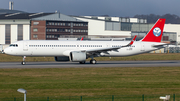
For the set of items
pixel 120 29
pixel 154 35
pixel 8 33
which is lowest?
pixel 154 35

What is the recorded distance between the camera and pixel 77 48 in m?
43.3

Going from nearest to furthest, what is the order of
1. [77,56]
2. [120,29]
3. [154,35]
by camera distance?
[77,56] → [154,35] → [120,29]

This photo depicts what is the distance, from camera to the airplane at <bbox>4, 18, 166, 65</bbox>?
41.2 metres

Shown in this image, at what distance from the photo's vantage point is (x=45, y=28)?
119 meters

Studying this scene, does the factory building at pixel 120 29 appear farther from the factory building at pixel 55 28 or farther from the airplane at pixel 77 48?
the airplane at pixel 77 48

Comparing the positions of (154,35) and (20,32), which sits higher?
(20,32)

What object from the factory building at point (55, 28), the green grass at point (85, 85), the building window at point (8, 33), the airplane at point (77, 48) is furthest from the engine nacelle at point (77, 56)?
the building window at point (8, 33)

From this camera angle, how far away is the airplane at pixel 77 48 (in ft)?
135

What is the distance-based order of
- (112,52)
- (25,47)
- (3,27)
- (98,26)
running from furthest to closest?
(98,26)
(3,27)
(112,52)
(25,47)

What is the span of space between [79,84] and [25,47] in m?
20.1

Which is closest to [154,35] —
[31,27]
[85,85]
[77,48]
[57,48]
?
[77,48]

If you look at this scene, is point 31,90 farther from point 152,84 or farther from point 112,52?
point 112,52

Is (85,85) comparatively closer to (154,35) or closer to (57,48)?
(57,48)

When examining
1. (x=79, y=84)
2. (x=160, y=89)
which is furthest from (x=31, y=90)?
(x=160, y=89)
